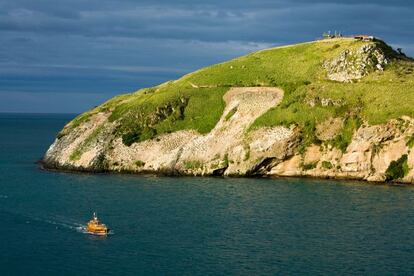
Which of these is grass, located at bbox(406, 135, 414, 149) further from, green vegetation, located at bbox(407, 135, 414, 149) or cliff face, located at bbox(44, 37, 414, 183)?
cliff face, located at bbox(44, 37, 414, 183)

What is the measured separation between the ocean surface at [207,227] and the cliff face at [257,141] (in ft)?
20.4

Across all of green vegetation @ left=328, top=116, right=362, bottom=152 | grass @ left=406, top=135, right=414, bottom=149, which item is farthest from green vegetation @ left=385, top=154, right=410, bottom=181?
green vegetation @ left=328, top=116, right=362, bottom=152

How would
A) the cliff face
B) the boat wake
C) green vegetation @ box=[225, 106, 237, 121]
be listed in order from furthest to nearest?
green vegetation @ box=[225, 106, 237, 121]
the cliff face
the boat wake

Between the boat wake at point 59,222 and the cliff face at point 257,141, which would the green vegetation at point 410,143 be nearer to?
the cliff face at point 257,141

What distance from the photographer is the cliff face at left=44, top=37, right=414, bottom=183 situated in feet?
435

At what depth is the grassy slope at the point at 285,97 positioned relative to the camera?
141 metres

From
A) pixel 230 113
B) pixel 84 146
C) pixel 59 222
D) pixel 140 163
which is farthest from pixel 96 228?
pixel 230 113

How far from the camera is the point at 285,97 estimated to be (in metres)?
153

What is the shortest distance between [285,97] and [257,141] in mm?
16959

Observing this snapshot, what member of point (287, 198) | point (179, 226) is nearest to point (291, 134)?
point (287, 198)

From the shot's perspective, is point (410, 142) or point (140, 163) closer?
point (410, 142)

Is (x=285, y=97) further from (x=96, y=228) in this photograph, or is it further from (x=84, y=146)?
(x=96, y=228)

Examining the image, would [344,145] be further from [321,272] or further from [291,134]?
[321,272]

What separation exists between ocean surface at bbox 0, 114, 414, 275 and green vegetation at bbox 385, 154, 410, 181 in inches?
182
